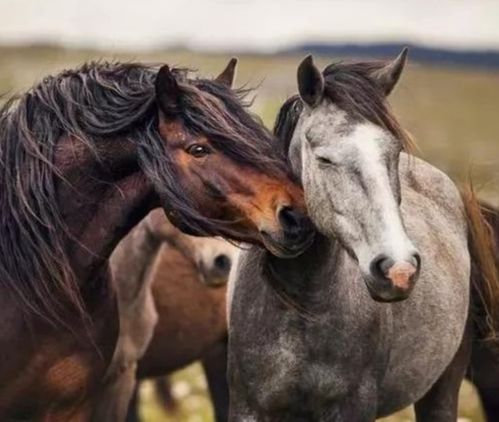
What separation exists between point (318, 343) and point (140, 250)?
2.21 metres

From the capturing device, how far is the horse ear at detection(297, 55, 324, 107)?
16.0ft

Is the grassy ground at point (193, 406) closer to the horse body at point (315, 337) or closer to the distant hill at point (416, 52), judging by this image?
the horse body at point (315, 337)

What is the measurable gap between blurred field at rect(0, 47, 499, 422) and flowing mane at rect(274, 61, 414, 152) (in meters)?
5.98

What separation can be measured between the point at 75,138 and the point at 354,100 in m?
1.07

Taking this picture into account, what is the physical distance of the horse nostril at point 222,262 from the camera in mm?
7008

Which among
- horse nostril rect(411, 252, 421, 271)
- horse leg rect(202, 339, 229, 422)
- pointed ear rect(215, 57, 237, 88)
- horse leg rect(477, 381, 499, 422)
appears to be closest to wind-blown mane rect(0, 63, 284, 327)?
pointed ear rect(215, 57, 237, 88)

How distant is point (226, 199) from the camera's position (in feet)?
15.9

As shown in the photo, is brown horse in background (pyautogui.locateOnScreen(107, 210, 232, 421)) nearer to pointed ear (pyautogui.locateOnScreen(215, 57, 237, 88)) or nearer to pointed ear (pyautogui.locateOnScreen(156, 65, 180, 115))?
pointed ear (pyautogui.locateOnScreen(215, 57, 237, 88))

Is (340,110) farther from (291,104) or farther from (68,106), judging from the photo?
(68,106)

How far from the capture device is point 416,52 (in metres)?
14.5

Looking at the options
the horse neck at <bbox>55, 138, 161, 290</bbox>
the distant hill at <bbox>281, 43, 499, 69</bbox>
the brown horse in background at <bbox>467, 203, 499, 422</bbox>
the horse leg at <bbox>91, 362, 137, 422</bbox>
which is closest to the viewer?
the horse neck at <bbox>55, 138, 161, 290</bbox>

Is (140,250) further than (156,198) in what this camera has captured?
Yes

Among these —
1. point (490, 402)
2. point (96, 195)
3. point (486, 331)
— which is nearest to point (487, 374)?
point (490, 402)

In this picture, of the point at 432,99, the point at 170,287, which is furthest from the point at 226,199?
the point at 432,99
